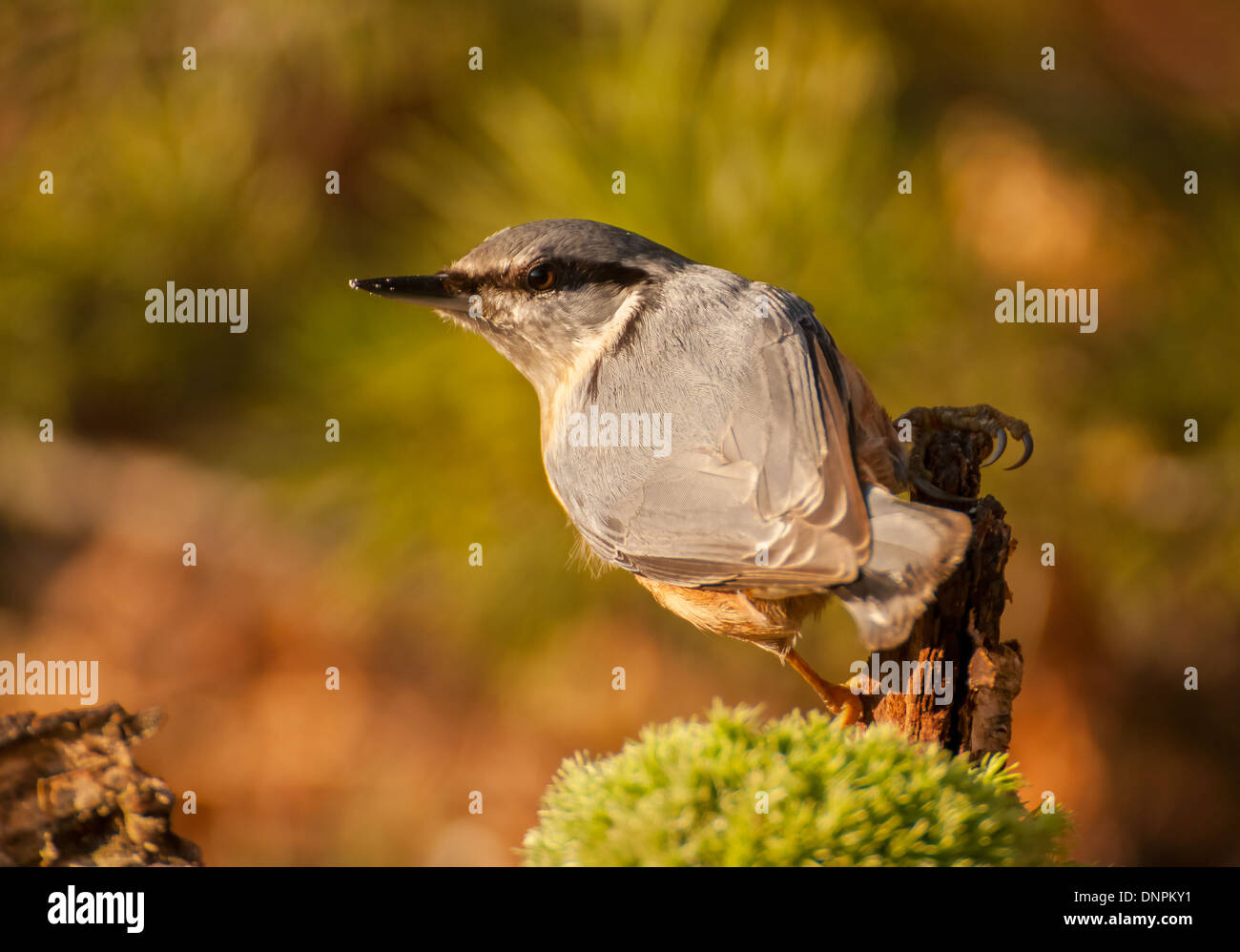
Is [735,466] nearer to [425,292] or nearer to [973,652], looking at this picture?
[973,652]

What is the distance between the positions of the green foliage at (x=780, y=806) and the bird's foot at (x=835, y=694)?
0.63ft

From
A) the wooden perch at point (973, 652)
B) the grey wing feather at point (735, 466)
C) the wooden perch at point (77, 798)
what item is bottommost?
the wooden perch at point (77, 798)

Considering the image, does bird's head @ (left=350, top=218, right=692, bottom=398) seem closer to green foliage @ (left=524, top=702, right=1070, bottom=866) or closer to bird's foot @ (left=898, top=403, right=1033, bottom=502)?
bird's foot @ (left=898, top=403, right=1033, bottom=502)

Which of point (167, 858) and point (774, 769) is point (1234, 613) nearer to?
point (774, 769)

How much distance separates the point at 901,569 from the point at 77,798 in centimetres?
72

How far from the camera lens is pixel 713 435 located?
34.0 inches

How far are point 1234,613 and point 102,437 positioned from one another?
2.16 meters

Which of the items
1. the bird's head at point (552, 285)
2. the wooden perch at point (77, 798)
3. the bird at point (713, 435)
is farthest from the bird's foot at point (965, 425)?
the wooden perch at point (77, 798)

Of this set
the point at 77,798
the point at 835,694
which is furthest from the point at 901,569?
the point at 77,798

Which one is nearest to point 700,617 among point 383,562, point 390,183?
point 383,562

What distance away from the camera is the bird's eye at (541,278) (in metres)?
1.01

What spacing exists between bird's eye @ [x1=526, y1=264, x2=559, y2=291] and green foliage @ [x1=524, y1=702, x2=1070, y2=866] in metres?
0.45

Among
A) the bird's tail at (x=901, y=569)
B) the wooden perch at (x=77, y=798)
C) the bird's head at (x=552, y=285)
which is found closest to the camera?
the bird's tail at (x=901, y=569)

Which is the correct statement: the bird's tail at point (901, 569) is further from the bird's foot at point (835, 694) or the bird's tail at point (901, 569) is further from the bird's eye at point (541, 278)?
the bird's eye at point (541, 278)
